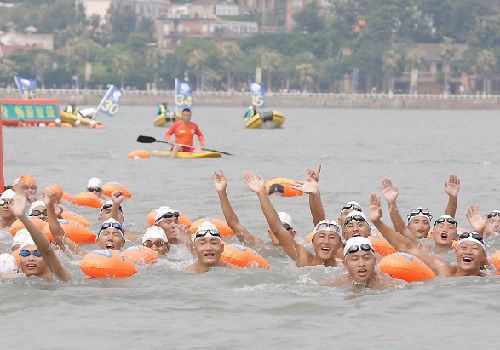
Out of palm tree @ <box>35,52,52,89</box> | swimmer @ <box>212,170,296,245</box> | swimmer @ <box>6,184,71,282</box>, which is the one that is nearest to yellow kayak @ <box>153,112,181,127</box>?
swimmer @ <box>212,170,296,245</box>

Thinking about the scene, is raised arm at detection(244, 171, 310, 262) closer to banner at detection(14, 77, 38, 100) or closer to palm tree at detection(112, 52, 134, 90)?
banner at detection(14, 77, 38, 100)

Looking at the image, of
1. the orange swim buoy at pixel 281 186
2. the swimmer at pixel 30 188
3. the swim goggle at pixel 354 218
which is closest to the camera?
the swim goggle at pixel 354 218

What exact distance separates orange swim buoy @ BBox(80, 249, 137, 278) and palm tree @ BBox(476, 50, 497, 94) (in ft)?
481

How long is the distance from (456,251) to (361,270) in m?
1.57

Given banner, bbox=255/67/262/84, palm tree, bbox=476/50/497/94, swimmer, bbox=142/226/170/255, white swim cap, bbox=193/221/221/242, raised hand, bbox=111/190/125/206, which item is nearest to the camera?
→ white swim cap, bbox=193/221/221/242

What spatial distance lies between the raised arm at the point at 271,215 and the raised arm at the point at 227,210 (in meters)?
0.50

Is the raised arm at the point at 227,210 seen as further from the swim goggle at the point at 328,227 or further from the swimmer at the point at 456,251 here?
the swimmer at the point at 456,251

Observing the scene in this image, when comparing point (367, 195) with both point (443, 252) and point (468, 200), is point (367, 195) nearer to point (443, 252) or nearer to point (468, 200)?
point (468, 200)

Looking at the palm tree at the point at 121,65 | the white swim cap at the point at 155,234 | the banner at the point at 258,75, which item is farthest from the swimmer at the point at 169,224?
the palm tree at the point at 121,65

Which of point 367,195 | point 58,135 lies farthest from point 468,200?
point 58,135

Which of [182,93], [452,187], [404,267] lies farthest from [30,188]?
[182,93]

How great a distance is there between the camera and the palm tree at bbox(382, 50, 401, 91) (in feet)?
516

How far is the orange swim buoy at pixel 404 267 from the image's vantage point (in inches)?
Result: 509

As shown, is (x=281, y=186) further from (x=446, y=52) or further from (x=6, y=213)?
(x=446, y=52)
